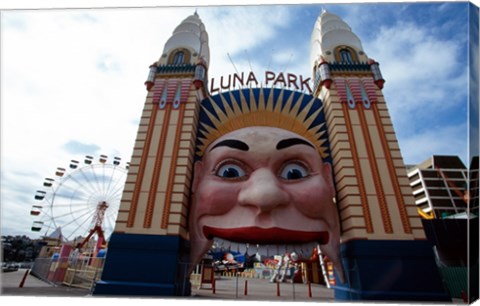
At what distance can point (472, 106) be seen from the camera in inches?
302

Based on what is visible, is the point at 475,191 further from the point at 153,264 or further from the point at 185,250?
the point at 153,264

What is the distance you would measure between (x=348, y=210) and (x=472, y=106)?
4.47 meters

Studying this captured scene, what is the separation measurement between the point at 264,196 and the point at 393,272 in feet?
13.6

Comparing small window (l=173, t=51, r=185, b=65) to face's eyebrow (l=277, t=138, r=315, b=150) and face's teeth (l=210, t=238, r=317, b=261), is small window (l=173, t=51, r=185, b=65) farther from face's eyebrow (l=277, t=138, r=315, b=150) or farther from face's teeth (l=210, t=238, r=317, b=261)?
face's teeth (l=210, t=238, r=317, b=261)

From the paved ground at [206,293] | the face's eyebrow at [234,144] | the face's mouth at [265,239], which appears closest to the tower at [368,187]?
the face's mouth at [265,239]

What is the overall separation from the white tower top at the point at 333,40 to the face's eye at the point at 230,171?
599 cm

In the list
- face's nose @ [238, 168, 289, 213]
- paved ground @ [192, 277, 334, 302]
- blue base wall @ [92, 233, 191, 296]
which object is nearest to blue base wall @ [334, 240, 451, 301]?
paved ground @ [192, 277, 334, 302]

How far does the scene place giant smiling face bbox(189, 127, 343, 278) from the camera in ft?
26.2

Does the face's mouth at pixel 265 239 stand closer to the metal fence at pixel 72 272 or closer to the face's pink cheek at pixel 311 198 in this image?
the face's pink cheek at pixel 311 198

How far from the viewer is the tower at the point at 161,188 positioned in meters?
7.78

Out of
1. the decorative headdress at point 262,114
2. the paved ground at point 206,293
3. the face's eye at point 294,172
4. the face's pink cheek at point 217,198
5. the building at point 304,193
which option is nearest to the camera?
the building at point 304,193

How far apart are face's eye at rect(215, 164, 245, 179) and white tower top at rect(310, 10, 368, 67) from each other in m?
5.99

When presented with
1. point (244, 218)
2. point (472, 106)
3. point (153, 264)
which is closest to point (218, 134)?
point (244, 218)

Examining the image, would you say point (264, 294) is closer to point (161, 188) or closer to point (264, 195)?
point (264, 195)
